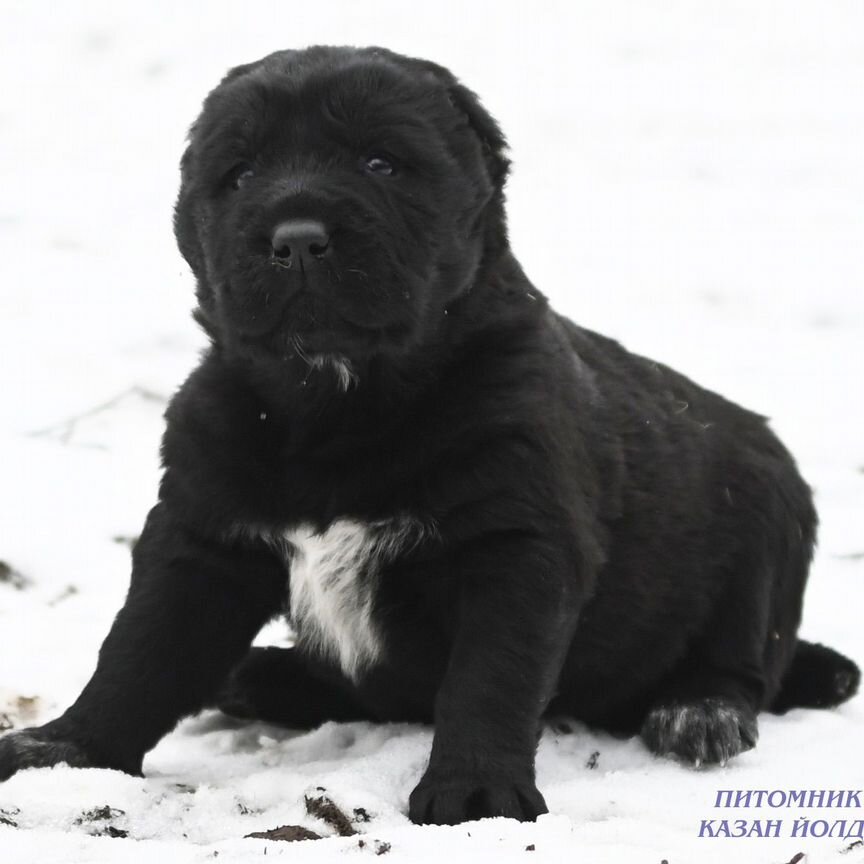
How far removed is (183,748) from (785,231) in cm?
575

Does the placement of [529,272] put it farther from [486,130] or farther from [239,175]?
[239,175]

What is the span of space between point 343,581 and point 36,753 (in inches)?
31.9

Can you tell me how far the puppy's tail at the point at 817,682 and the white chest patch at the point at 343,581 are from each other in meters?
1.49

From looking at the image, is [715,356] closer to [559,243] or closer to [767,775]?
[559,243]

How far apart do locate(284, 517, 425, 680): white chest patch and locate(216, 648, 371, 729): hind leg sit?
41cm

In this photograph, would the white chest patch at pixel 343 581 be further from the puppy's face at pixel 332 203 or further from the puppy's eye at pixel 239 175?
the puppy's eye at pixel 239 175

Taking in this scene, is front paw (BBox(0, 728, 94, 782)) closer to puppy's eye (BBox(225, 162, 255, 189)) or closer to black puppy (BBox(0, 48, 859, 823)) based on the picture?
black puppy (BBox(0, 48, 859, 823))

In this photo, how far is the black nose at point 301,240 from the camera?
357 centimetres

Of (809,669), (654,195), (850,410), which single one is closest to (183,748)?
(809,669)

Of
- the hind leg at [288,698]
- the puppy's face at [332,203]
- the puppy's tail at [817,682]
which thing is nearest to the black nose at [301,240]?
the puppy's face at [332,203]

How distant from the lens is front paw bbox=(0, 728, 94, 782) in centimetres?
374

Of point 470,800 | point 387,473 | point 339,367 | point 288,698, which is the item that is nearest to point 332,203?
point 339,367

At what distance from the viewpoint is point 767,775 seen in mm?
4059

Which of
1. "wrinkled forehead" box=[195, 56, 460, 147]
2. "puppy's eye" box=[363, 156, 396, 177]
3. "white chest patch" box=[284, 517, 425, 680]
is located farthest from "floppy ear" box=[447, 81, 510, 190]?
"white chest patch" box=[284, 517, 425, 680]
